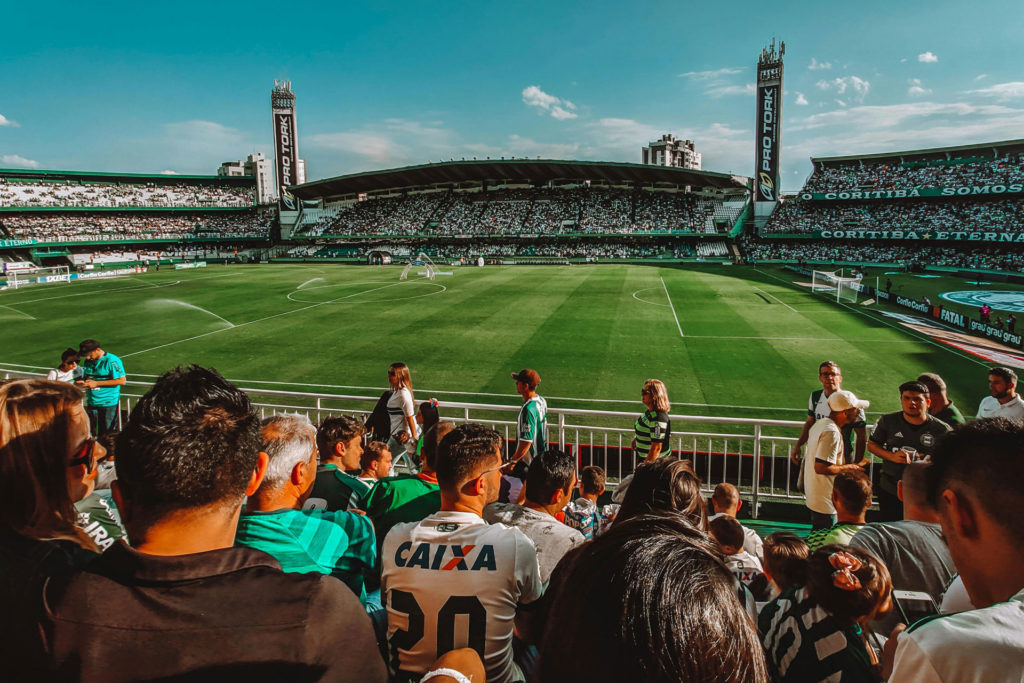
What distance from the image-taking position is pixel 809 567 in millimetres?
2748

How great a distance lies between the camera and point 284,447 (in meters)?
3.11

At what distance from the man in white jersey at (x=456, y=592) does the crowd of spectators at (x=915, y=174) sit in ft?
249

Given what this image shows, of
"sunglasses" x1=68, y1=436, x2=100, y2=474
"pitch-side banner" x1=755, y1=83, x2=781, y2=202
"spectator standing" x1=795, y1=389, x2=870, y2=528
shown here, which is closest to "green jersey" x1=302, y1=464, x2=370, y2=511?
"sunglasses" x1=68, y1=436, x2=100, y2=474

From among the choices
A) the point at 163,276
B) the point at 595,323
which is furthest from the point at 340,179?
the point at 595,323

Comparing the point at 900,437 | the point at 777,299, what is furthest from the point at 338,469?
the point at 777,299

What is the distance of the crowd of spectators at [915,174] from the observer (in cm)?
6072

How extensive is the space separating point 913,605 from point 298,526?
3190 millimetres

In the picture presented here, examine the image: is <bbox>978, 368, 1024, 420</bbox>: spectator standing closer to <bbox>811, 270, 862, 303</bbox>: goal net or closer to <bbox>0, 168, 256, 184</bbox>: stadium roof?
<bbox>811, 270, 862, 303</bbox>: goal net

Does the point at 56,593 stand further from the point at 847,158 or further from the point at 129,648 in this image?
the point at 847,158

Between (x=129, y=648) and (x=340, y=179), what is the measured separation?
9011 cm

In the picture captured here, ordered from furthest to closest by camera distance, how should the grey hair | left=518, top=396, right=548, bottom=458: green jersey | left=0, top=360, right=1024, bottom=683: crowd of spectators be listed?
1. left=518, top=396, right=548, bottom=458: green jersey
2. the grey hair
3. left=0, top=360, right=1024, bottom=683: crowd of spectators

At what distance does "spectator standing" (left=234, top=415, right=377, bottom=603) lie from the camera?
263cm

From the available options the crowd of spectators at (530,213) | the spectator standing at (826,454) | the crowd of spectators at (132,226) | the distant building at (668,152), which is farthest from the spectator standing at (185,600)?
the distant building at (668,152)

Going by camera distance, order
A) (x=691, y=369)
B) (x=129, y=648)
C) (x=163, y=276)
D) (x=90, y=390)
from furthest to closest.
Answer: (x=163, y=276) → (x=691, y=369) → (x=90, y=390) → (x=129, y=648)
